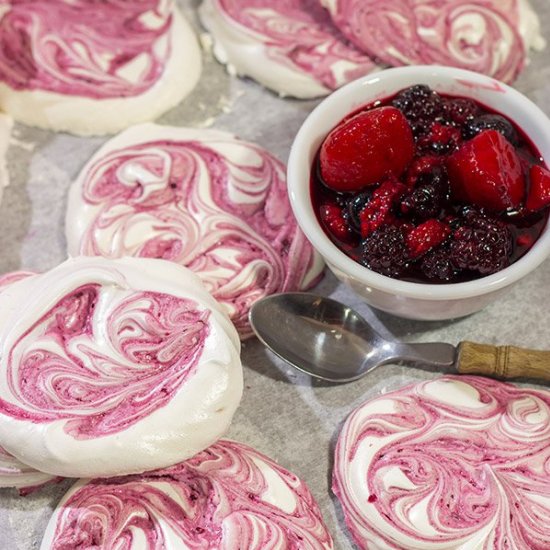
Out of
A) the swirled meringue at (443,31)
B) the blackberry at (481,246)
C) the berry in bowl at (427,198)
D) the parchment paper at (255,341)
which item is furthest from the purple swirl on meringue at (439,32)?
the blackberry at (481,246)

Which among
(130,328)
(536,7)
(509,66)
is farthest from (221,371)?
(536,7)

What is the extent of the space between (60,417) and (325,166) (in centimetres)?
80

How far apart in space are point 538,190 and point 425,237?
11.5 inches

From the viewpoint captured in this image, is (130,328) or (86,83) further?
(86,83)

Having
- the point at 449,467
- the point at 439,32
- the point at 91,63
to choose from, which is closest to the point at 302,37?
the point at 439,32

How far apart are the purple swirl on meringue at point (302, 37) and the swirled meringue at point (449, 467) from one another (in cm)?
98

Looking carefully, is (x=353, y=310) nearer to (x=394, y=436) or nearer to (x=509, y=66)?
(x=394, y=436)

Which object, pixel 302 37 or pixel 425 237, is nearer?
pixel 425 237

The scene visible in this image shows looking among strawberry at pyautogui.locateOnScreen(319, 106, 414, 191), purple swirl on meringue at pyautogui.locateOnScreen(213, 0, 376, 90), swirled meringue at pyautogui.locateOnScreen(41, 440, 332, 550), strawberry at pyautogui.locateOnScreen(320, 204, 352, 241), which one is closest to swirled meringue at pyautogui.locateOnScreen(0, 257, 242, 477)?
swirled meringue at pyautogui.locateOnScreen(41, 440, 332, 550)

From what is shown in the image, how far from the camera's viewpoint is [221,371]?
1.70 m

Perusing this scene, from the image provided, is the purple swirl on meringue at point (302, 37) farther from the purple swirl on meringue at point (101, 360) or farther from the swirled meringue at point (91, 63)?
the purple swirl on meringue at point (101, 360)

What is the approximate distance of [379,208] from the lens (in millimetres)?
1738

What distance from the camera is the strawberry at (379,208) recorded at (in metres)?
1.73

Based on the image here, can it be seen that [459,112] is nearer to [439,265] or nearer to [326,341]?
[439,265]
